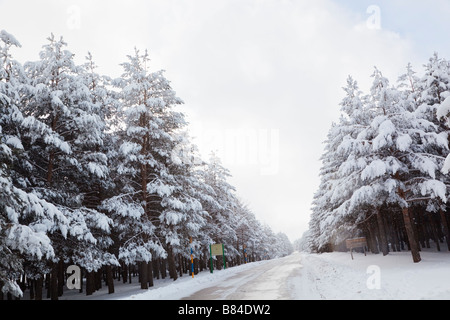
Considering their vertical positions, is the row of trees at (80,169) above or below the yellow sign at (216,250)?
above

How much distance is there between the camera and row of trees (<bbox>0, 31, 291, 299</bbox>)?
1169 cm

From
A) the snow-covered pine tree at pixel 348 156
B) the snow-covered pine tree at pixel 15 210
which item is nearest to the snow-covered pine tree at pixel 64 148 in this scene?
the snow-covered pine tree at pixel 15 210

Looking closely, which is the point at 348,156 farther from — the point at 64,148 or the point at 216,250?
the point at 64,148

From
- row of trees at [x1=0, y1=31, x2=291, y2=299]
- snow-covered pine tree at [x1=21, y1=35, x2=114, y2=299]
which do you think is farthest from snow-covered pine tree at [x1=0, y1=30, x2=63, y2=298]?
snow-covered pine tree at [x1=21, y1=35, x2=114, y2=299]

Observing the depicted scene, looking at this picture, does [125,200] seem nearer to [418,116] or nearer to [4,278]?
[4,278]

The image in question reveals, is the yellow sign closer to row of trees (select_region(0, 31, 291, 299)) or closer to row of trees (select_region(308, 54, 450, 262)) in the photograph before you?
row of trees (select_region(0, 31, 291, 299))

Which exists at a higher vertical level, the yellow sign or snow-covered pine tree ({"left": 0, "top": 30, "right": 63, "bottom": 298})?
snow-covered pine tree ({"left": 0, "top": 30, "right": 63, "bottom": 298})

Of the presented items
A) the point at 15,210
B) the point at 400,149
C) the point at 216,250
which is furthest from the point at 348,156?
the point at 15,210

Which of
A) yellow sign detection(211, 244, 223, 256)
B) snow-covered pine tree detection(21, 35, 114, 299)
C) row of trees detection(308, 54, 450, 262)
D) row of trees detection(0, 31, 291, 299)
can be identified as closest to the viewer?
row of trees detection(0, 31, 291, 299)

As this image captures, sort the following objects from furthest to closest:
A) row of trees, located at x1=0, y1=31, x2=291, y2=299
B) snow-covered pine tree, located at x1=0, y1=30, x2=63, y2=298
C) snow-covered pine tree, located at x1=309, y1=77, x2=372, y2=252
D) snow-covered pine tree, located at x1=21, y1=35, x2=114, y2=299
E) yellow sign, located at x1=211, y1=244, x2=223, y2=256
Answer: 1. yellow sign, located at x1=211, y1=244, x2=223, y2=256
2. snow-covered pine tree, located at x1=309, y1=77, x2=372, y2=252
3. snow-covered pine tree, located at x1=21, y1=35, x2=114, y2=299
4. row of trees, located at x1=0, y1=31, x2=291, y2=299
5. snow-covered pine tree, located at x1=0, y1=30, x2=63, y2=298

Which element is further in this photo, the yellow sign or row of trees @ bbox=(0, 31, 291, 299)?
the yellow sign

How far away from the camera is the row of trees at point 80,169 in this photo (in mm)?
11690

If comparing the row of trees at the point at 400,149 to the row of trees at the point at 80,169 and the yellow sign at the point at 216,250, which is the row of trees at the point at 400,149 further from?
the yellow sign at the point at 216,250
